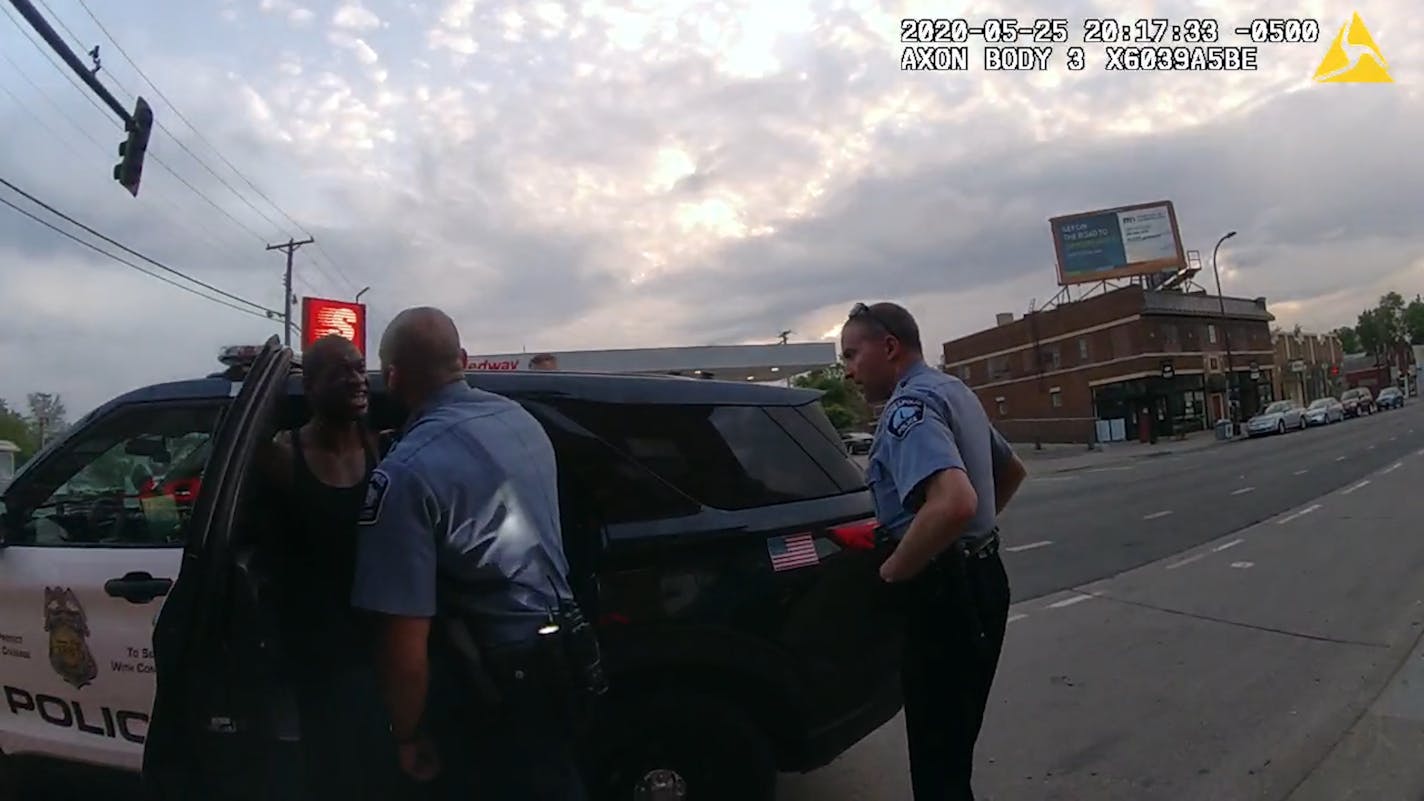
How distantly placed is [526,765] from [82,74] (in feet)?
36.1

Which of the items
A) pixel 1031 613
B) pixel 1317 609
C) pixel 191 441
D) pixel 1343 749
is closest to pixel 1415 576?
pixel 1317 609

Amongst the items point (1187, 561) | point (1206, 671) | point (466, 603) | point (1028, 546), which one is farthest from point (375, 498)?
point (1028, 546)

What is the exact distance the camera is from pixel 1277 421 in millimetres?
41188

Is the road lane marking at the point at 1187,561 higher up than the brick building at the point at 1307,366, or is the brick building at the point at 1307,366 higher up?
the brick building at the point at 1307,366

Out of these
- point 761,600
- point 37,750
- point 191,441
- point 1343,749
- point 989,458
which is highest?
point 191,441

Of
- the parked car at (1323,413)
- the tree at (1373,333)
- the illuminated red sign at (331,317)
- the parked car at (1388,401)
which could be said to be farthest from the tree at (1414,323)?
the illuminated red sign at (331,317)

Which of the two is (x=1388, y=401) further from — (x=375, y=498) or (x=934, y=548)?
(x=375, y=498)

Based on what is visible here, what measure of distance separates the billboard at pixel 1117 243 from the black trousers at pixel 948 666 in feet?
173

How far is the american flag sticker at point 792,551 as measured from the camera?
120 inches

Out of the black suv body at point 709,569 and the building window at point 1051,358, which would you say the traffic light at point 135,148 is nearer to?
the black suv body at point 709,569

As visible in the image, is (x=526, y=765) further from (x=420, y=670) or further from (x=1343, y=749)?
(x=1343, y=749)

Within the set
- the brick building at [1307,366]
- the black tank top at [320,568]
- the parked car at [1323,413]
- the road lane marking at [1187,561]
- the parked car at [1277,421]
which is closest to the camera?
the black tank top at [320,568]

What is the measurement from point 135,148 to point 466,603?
40.9 ft

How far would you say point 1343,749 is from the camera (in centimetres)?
419
